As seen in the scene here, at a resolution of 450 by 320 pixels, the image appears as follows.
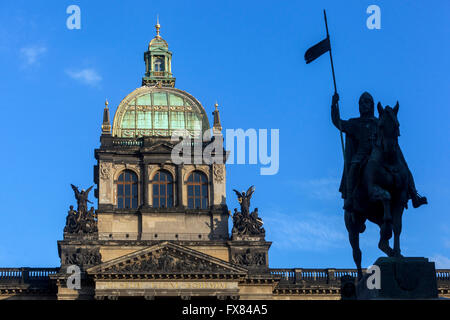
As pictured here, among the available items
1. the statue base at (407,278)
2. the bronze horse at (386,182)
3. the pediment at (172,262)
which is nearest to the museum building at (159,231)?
the pediment at (172,262)

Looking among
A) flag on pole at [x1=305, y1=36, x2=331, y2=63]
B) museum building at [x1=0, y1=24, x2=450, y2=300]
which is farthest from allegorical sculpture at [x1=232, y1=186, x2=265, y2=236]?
flag on pole at [x1=305, y1=36, x2=331, y2=63]

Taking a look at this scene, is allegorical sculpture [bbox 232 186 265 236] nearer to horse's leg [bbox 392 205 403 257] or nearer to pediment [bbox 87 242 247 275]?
pediment [bbox 87 242 247 275]

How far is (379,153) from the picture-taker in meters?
17.4

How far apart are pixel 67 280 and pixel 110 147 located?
11.7 m

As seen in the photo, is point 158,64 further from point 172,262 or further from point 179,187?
point 172,262

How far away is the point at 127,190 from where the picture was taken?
7275cm

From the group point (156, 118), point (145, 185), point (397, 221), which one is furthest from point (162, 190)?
point (397, 221)

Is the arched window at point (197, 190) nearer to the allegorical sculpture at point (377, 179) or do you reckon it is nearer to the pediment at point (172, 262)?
the pediment at point (172, 262)

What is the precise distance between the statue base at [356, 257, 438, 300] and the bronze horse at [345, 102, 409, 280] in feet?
1.39

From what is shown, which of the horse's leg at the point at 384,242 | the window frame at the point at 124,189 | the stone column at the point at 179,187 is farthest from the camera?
the window frame at the point at 124,189

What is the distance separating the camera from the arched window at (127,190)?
7219 cm

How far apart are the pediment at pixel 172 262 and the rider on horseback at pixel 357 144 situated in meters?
47.8

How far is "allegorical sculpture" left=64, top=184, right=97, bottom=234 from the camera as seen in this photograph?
6844cm
